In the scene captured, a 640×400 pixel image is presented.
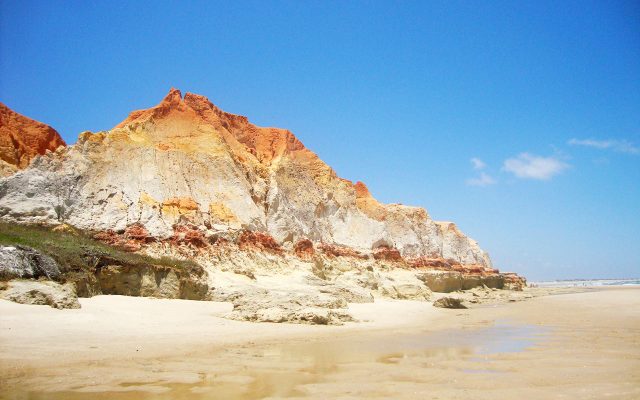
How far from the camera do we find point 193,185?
30828 millimetres

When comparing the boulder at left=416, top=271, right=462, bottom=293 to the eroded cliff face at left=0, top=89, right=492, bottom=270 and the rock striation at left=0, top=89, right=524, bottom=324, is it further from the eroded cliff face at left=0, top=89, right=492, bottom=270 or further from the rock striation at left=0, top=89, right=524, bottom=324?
the eroded cliff face at left=0, top=89, right=492, bottom=270

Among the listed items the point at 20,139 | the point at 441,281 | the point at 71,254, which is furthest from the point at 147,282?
the point at 441,281

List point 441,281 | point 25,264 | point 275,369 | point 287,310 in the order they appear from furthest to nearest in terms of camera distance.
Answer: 1. point 441,281
2. point 287,310
3. point 25,264
4. point 275,369

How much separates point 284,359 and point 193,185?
79.5 feet

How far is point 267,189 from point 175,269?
1821 cm

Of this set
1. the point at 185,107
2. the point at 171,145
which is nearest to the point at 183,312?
the point at 171,145

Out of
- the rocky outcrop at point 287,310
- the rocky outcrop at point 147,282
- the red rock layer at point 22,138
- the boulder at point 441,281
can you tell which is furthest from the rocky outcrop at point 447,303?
the red rock layer at point 22,138

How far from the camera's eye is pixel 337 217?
42594 mm

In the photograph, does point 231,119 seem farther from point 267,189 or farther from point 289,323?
point 289,323

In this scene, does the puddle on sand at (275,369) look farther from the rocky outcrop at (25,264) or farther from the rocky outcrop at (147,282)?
the rocky outcrop at (147,282)

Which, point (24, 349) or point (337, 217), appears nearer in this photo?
point (24, 349)

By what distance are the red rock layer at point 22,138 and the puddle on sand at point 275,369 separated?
2911 centimetres

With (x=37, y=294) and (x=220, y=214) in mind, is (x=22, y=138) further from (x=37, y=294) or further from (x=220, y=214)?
(x=37, y=294)

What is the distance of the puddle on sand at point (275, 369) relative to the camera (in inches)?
221
